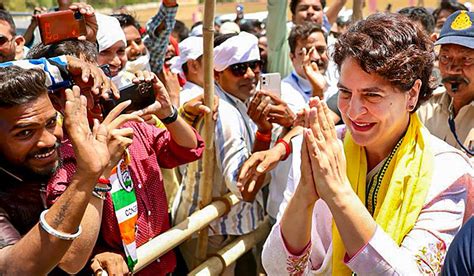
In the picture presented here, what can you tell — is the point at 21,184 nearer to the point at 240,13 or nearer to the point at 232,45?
the point at 232,45

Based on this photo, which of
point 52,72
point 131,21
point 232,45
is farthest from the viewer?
point 131,21

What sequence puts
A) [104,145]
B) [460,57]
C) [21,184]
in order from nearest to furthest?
1. [104,145]
2. [21,184]
3. [460,57]

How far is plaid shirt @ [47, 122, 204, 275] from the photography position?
73.2 inches

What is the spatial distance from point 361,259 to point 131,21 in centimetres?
252

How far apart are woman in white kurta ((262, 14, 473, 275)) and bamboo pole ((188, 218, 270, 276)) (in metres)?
0.74

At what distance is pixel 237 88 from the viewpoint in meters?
2.87

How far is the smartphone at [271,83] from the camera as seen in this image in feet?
8.25

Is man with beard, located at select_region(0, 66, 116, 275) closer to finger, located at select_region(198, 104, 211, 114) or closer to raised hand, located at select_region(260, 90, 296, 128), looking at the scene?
finger, located at select_region(198, 104, 211, 114)

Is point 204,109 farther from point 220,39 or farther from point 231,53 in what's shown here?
point 220,39

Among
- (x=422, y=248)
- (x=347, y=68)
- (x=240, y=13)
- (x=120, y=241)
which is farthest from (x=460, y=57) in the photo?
(x=240, y=13)

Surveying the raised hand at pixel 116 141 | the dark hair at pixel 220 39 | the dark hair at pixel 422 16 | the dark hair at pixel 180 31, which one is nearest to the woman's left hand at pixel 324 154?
the raised hand at pixel 116 141

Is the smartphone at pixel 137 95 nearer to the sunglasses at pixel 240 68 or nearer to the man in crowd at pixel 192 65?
the sunglasses at pixel 240 68

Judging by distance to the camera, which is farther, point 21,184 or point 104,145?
point 21,184

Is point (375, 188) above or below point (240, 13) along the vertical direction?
above
